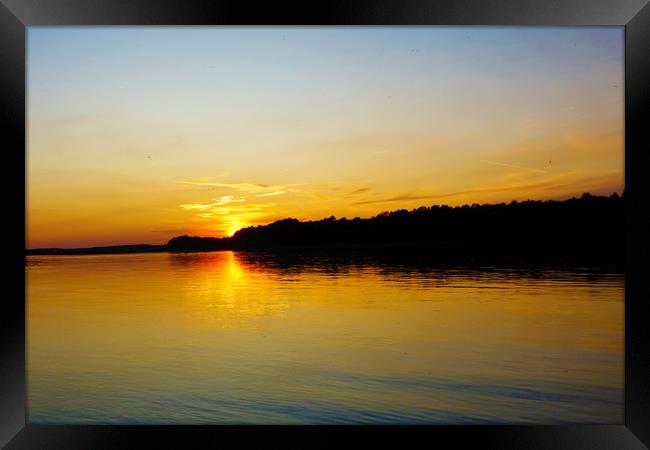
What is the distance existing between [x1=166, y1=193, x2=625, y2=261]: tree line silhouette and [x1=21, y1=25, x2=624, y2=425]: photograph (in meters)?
0.07

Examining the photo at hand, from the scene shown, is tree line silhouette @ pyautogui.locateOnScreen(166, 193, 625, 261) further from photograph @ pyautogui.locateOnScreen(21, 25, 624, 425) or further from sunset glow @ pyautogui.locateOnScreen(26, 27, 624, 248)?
sunset glow @ pyautogui.locateOnScreen(26, 27, 624, 248)

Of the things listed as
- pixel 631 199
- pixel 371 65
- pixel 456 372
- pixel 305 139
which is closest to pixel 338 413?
pixel 456 372

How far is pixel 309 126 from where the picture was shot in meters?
9.16

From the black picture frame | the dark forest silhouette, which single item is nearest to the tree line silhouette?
the dark forest silhouette

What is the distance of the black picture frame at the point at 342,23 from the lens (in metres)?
2.51

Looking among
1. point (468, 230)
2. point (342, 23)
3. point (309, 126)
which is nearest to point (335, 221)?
point (468, 230)

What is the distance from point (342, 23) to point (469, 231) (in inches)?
410

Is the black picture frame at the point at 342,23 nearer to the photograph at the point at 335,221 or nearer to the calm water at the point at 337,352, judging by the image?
the photograph at the point at 335,221

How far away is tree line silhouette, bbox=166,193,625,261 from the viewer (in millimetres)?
11438

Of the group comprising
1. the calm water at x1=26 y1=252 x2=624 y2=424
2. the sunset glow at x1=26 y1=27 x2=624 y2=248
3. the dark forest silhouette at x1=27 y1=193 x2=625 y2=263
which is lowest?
the calm water at x1=26 y1=252 x2=624 y2=424

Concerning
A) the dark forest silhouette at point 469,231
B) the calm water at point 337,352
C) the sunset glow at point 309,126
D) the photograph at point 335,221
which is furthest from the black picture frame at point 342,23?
the dark forest silhouette at point 469,231

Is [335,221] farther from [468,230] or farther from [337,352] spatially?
[337,352]

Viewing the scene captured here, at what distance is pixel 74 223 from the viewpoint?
10289 mm

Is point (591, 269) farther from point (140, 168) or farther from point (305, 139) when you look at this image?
point (140, 168)
